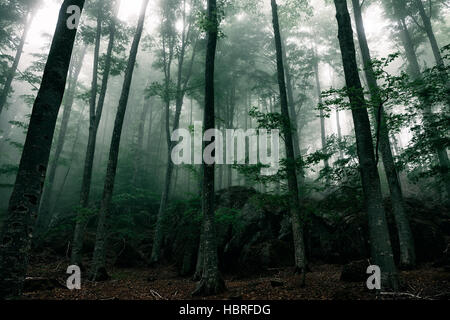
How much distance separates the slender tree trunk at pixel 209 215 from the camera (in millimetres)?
6816

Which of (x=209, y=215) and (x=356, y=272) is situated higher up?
(x=209, y=215)

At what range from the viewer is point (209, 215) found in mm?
7418

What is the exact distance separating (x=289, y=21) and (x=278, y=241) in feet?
42.8

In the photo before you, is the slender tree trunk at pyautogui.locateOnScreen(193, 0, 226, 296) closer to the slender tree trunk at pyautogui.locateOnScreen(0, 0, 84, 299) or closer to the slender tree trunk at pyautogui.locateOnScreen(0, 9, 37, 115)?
the slender tree trunk at pyautogui.locateOnScreen(0, 0, 84, 299)

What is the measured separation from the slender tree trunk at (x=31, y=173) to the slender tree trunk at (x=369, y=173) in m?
6.06

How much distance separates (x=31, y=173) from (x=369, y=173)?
274 inches

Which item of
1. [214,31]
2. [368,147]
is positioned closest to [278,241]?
[368,147]

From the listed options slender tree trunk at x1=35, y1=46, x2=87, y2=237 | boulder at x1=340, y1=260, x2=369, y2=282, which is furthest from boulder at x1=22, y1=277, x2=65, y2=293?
slender tree trunk at x1=35, y1=46, x2=87, y2=237

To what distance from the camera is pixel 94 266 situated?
9461 mm

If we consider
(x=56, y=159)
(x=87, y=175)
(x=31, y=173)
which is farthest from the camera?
(x=56, y=159)

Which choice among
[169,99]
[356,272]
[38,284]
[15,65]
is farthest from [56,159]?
[356,272]

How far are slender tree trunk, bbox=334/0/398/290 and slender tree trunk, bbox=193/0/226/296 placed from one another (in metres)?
4.07

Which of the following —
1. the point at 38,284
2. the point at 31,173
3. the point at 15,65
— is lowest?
the point at 38,284

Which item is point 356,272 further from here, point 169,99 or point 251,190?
point 169,99
